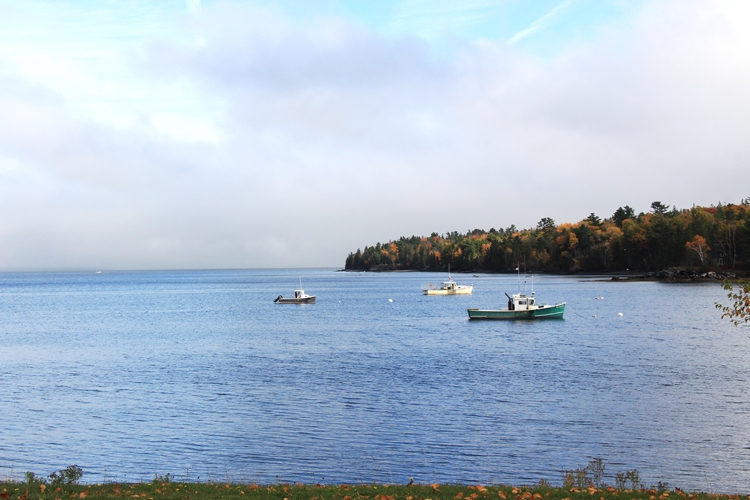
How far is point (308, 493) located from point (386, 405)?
16.4 metres

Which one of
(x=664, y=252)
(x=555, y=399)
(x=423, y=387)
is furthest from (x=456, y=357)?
(x=664, y=252)

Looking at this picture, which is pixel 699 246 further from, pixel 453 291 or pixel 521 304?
pixel 521 304

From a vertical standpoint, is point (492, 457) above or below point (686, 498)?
below

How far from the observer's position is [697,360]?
4444 cm

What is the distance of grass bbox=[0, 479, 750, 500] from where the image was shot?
1448 cm

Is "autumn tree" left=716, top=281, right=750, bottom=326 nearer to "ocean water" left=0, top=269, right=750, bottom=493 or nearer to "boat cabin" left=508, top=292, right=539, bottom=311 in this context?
"ocean water" left=0, top=269, right=750, bottom=493

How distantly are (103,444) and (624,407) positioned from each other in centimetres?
2243

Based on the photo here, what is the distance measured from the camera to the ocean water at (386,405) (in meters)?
22.5

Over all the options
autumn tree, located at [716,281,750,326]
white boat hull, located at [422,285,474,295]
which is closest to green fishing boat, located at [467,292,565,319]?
autumn tree, located at [716,281,750,326]

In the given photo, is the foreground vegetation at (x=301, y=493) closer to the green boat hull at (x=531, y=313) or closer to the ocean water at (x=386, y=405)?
the ocean water at (x=386, y=405)

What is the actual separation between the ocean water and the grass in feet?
14.7

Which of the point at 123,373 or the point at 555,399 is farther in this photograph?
the point at 123,373

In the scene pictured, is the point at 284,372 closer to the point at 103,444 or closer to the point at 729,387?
the point at 103,444

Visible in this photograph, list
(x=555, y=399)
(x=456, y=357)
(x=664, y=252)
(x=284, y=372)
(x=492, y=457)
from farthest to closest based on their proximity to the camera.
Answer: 1. (x=664, y=252)
2. (x=456, y=357)
3. (x=284, y=372)
4. (x=555, y=399)
5. (x=492, y=457)
